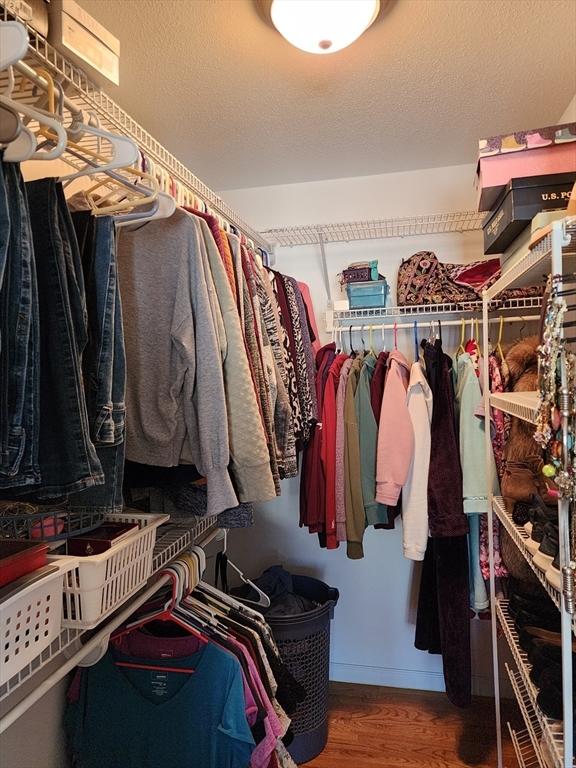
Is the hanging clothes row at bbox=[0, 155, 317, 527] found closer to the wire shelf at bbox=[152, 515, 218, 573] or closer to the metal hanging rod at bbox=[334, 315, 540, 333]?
the wire shelf at bbox=[152, 515, 218, 573]

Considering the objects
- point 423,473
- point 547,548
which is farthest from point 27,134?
point 423,473

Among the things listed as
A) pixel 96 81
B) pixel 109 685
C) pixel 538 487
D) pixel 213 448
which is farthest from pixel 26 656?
pixel 538 487

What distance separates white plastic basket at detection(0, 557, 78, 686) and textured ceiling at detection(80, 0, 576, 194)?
1457 millimetres

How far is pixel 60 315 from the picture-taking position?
0.77 m

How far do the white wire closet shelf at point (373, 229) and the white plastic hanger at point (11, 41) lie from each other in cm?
167

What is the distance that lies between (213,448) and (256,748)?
2.73 feet

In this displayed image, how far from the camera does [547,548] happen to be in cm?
115

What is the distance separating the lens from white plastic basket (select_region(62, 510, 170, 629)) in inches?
36.6

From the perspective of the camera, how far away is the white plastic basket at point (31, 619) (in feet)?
2.48

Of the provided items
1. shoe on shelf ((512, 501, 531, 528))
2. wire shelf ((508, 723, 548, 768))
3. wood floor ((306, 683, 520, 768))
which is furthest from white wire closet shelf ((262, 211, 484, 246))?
wood floor ((306, 683, 520, 768))

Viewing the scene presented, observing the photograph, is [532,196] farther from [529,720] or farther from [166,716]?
[166,716]

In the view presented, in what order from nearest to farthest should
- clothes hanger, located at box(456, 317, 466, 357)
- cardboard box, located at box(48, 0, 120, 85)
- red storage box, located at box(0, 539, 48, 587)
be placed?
red storage box, located at box(0, 539, 48, 587) < cardboard box, located at box(48, 0, 120, 85) < clothes hanger, located at box(456, 317, 466, 357)

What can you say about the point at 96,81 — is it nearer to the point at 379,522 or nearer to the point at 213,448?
the point at 213,448

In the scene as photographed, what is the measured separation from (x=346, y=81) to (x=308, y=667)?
7.16 ft
